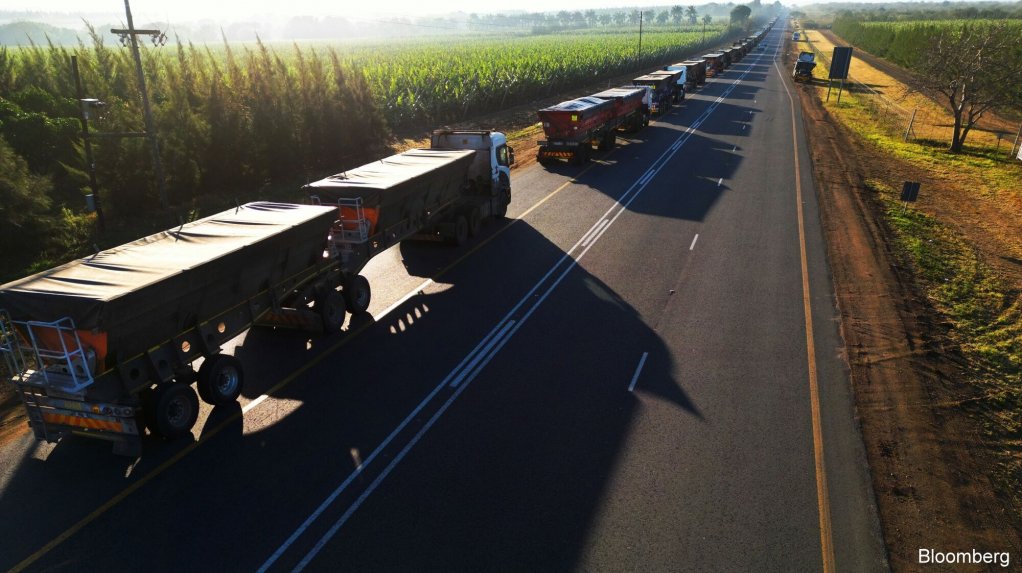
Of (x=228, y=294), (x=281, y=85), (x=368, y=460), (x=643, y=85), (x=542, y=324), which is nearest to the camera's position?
(x=368, y=460)

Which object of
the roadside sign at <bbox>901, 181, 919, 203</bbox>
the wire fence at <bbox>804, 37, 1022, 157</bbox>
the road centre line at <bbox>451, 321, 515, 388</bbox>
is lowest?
the road centre line at <bbox>451, 321, 515, 388</bbox>

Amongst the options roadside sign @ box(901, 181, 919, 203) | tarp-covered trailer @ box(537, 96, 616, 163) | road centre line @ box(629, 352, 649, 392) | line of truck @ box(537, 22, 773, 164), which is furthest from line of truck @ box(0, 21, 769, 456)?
roadside sign @ box(901, 181, 919, 203)

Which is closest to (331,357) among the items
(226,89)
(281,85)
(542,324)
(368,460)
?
(368,460)

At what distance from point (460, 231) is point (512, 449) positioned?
35.7 ft

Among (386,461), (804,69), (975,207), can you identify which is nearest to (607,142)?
(975,207)

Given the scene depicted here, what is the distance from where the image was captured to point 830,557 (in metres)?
8.06

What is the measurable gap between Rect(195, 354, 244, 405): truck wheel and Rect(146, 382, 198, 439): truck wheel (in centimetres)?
30

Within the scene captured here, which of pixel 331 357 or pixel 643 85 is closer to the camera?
pixel 331 357

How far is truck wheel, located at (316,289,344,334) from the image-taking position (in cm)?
1367

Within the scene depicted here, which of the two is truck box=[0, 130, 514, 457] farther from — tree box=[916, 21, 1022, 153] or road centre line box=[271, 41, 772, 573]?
tree box=[916, 21, 1022, 153]

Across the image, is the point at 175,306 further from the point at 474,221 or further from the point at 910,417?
the point at 910,417

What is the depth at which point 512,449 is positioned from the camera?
33.1 ft

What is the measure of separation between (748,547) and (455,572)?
4099 millimetres

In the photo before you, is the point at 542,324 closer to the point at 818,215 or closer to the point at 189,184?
the point at 818,215
